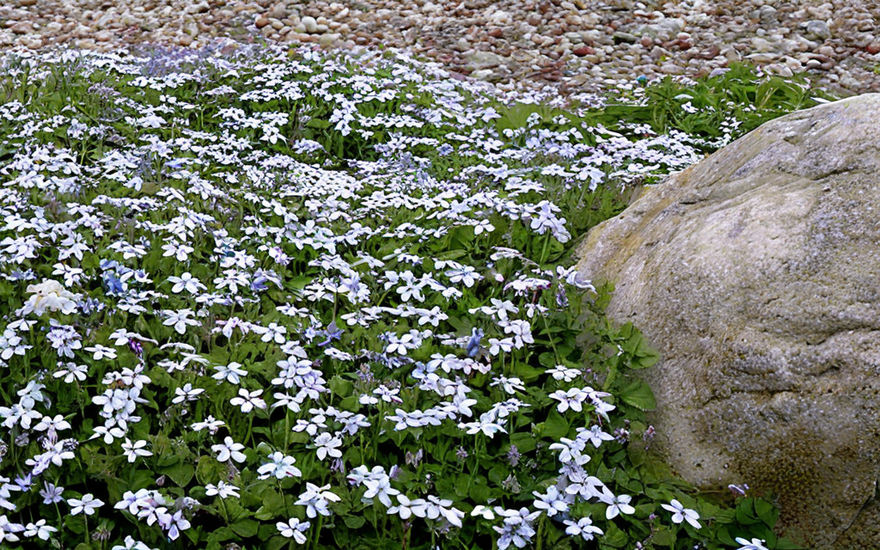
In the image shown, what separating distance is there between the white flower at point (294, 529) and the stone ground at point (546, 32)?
285 inches

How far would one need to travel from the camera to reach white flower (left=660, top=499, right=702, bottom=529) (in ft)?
9.45

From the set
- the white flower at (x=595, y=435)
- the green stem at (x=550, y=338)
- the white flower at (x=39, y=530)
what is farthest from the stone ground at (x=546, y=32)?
the white flower at (x=39, y=530)

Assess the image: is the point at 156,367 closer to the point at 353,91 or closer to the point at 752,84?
the point at 353,91

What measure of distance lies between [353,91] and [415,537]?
16.8ft

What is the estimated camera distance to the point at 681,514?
2906mm

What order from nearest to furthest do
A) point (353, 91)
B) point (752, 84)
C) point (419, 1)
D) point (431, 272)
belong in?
point (431, 272) → point (353, 91) → point (752, 84) → point (419, 1)

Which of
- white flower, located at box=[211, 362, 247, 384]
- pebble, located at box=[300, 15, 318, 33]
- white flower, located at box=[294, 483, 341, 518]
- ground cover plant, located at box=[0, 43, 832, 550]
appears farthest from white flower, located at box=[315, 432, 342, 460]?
pebble, located at box=[300, 15, 318, 33]

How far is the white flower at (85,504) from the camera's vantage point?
9.12 feet

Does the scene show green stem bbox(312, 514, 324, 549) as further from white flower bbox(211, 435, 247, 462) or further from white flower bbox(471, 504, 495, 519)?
white flower bbox(471, 504, 495, 519)

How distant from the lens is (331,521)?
296 centimetres

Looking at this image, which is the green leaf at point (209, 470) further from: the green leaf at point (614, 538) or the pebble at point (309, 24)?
the pebble at point (309, 24)

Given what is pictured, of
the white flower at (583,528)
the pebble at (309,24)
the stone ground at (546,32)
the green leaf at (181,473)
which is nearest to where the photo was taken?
the white flower at (583,528)

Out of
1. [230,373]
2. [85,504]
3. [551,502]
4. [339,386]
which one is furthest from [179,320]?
[551,502]

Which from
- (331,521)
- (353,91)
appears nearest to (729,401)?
(331,521)
